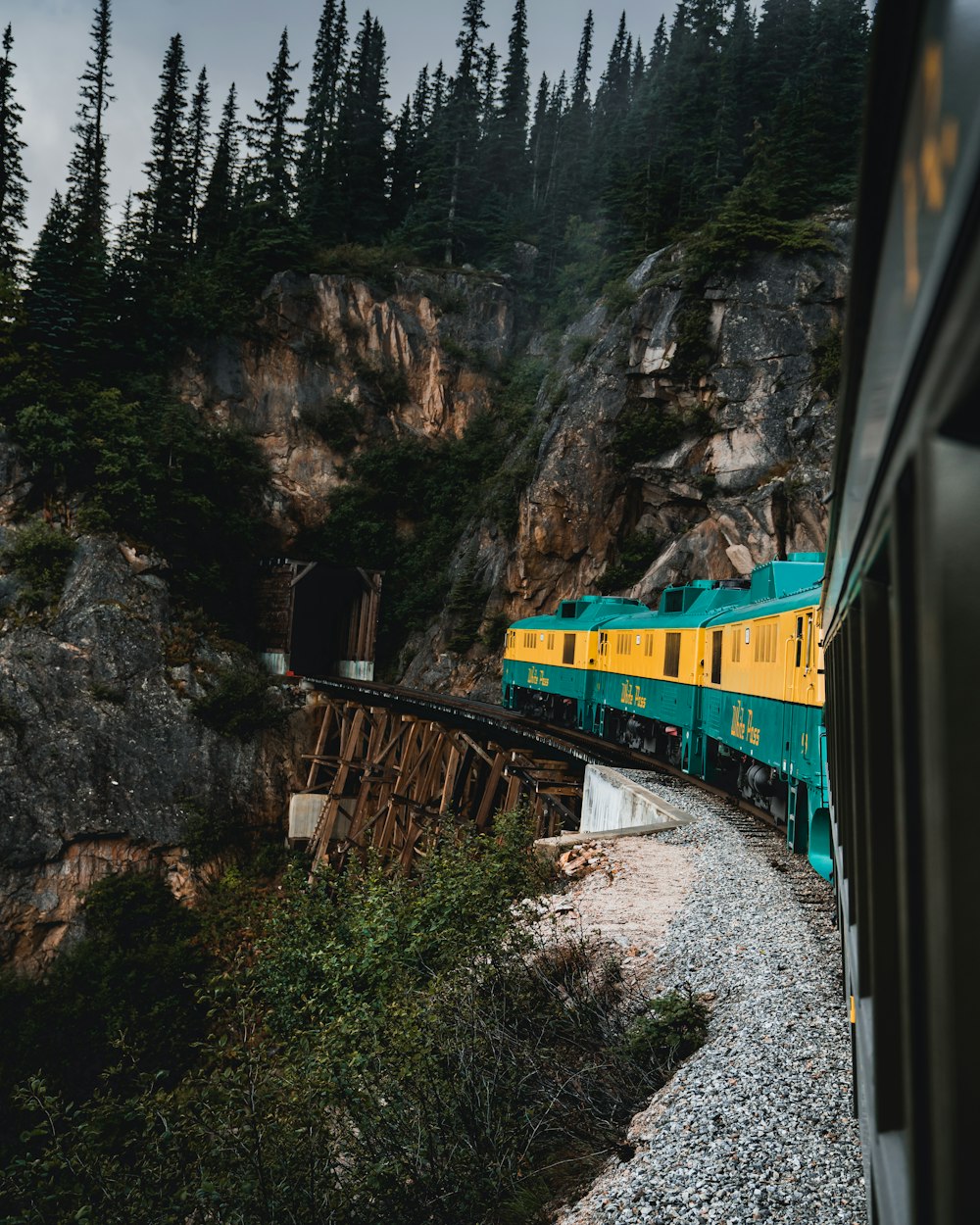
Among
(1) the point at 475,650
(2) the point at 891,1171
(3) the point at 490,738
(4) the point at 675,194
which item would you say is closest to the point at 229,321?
(1) the point at 475,650

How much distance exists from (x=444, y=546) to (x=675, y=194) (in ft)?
65.4

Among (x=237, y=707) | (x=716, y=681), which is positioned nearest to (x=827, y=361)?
(x=716, y=681)

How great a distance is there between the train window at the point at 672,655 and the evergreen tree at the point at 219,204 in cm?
3961

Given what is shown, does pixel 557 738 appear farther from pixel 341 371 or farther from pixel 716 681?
pixel 341 371

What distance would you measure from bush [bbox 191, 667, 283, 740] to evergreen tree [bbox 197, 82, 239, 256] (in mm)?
26149

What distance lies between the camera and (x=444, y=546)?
1734 inches

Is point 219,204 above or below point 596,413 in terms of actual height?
above

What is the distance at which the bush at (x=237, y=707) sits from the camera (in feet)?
103

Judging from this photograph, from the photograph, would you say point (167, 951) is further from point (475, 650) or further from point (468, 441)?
point (468, 441)

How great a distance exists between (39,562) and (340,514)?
Answer: 553 inches

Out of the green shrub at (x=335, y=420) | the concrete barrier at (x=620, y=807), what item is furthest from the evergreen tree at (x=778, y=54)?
the concrete barrier at (x=620, y=807)

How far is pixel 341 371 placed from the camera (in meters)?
44.9

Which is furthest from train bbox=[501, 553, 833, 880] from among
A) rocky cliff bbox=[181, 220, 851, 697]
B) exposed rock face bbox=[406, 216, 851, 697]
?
rocky cliff bbox=[181, 220, 851, 697]

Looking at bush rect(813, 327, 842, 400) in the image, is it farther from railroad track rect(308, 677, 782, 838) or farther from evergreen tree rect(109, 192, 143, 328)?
evergreen tree rect(109, 192, 143, 328)
